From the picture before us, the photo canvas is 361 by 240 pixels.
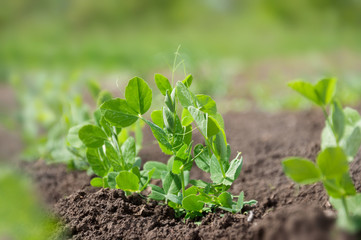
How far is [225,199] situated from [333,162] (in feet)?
1.12

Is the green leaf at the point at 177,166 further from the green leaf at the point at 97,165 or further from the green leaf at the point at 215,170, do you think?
the green leaf at the point at 97,165

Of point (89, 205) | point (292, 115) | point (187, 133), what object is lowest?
point (292, 115)

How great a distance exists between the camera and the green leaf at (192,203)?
1.07 meters

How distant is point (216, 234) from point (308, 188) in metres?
0.43

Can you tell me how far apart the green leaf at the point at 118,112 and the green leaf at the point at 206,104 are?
7.4 inches

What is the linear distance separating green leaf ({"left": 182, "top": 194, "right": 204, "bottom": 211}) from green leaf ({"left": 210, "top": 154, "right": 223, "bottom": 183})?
0.21 feet

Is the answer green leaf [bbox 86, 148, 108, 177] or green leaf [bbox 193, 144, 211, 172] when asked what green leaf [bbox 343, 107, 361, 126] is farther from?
green leaf [bbox 86, 148, 108, 177]

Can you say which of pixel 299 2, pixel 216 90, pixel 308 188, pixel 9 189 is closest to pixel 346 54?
pixel 299 2

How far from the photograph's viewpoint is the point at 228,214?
105 centimetres

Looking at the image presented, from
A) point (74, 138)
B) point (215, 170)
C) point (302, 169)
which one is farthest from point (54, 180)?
point (302, 169)

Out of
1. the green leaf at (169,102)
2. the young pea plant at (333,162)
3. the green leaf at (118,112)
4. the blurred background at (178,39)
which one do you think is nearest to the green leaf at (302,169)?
the young pea plant at (333,162)

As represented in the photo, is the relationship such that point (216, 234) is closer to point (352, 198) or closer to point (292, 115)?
point (352, 198)

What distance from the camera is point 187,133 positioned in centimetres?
110

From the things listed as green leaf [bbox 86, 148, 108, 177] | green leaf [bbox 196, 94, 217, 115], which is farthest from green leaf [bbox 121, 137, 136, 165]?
green leaf [bbox 196, 94, 217, 115]
